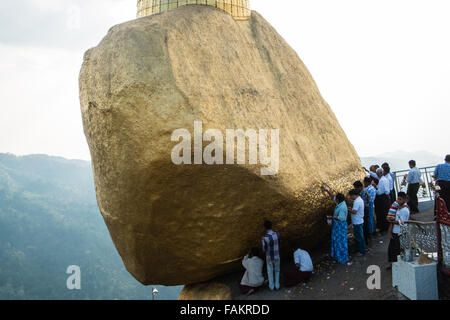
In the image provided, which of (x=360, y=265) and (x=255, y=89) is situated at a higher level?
(x=255, y=89)

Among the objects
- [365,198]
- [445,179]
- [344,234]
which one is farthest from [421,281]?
[445,179]

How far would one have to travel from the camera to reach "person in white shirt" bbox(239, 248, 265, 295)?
5.96 metres

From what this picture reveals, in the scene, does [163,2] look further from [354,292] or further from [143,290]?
[143,290]

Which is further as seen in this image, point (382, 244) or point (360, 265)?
point (382, 244)

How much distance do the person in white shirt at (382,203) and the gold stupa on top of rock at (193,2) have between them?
16.1ft

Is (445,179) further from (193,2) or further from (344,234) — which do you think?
(193,2)

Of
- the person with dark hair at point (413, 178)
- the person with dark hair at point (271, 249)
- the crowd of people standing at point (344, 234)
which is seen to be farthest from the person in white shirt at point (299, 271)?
the person with dark hair at point (413, 178)

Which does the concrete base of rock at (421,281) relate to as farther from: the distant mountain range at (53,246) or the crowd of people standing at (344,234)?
the distant mountain range at (53,246)

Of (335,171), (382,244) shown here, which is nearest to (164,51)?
(335,171)

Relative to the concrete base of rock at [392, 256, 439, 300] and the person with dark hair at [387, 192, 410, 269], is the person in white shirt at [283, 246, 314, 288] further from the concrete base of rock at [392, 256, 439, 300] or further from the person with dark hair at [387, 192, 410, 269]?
the concrete base of rock at [392, 256, 439, 300]

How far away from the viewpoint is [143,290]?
6662cm

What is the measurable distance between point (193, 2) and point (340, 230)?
539 centimetres

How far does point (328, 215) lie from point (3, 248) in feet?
260

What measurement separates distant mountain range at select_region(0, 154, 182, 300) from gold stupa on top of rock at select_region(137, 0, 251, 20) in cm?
6213
